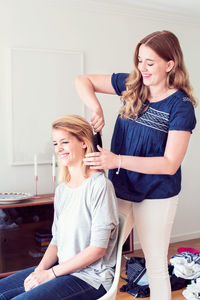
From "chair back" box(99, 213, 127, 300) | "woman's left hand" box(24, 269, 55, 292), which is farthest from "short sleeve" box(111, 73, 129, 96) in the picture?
"woman's left hand" box(24, 269, 55, 292)

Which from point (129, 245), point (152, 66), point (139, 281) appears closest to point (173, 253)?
point (129, 245)

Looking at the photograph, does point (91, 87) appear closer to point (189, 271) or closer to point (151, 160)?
point (151, 160)

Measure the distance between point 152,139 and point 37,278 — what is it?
73 centimetres

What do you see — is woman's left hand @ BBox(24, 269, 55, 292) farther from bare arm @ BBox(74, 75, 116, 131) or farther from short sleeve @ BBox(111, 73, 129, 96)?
short sleeve @ BBox(111, 73, 129, 96)

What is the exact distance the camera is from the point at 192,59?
3969 millimetres

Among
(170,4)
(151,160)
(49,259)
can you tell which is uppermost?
(170,4)

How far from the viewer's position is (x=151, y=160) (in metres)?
1.51

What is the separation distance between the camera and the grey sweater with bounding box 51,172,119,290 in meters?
1.44

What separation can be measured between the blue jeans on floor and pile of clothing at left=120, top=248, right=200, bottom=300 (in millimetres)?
1450

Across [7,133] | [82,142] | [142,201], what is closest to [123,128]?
[82,142]

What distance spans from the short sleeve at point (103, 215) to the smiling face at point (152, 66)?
47cm

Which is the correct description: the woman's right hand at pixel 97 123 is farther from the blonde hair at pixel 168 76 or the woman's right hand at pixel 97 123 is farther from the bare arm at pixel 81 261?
the bare arm at pixel 81 261

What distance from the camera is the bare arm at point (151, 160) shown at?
4.82ft

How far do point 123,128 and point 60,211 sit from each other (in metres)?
0.46
